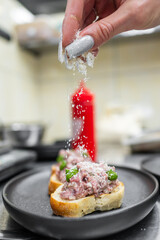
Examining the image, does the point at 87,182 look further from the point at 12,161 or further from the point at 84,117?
the point at 84,117

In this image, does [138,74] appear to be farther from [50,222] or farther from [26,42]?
[50,222]

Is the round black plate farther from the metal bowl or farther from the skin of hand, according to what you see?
the metal bowl

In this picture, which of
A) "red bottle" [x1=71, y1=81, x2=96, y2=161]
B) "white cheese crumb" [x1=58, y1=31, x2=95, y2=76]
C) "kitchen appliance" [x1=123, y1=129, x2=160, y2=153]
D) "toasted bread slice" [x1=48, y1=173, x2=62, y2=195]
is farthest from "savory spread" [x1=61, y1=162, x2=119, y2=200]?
"kitchen appliance" [x1=123, y1=129, x2=160, y2=153]

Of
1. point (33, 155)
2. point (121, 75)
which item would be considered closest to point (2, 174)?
point (33, 155)

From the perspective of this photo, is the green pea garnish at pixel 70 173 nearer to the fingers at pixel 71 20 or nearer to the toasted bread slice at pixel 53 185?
the toasted bread slice at pixel 53 185

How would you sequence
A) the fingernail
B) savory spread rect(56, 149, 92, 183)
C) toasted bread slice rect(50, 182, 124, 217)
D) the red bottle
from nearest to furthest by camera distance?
toasted bread slice rect(50, 182, 124, 217) → the fingernail → savory spread rect(56, 149, 92, 183) → the red bottle

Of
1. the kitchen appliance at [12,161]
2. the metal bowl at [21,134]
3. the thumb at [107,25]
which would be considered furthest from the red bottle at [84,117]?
the thumb at [107,25]
